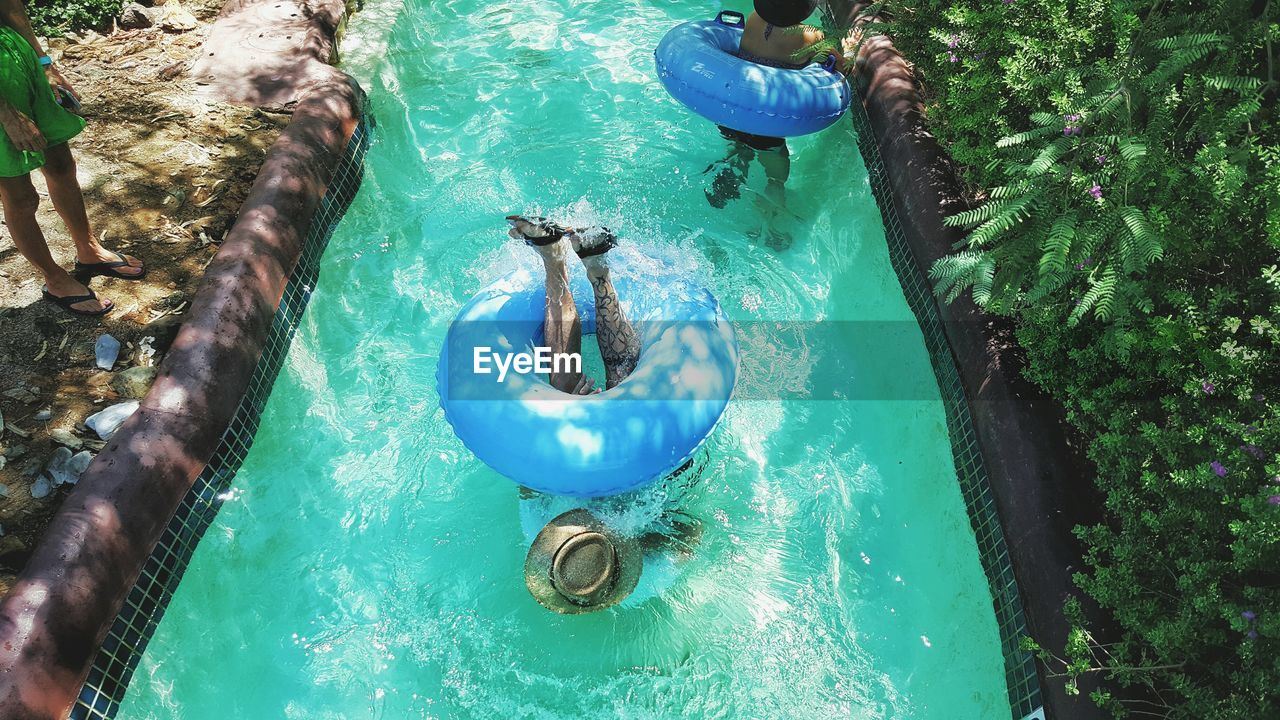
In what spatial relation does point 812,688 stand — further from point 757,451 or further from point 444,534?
point 444,534

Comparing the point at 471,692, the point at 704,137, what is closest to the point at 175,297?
the point at 471,692

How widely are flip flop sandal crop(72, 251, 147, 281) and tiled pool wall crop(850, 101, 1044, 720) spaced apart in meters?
4.79

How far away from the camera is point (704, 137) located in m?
6.52

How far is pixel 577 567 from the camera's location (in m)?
3.27

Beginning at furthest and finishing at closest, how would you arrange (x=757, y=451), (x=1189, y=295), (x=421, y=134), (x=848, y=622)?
(x=421, y=134), (x=757, y=451), (x=848, y=622), (x=1189, y=295)

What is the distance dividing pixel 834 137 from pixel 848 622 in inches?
159

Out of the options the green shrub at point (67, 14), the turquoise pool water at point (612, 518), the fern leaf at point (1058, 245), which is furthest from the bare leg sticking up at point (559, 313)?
the green shrub at point (67, 14)

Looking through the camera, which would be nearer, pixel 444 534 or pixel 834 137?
pixel 444 534

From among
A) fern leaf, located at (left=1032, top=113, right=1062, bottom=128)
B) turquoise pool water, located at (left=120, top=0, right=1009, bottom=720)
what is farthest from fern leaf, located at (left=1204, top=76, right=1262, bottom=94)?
turquoise pool water, located at (left=120, top=0, right=1009, bottom=720)

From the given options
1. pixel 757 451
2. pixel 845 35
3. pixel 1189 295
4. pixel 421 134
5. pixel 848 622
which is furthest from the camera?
pixel 421 134

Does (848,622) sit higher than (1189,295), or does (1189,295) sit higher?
(1189,295)

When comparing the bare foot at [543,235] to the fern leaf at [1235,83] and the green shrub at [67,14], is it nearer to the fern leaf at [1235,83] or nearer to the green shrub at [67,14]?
the fern leaf at [1235,83]

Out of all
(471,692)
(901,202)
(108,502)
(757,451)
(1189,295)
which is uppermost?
(1189,295)

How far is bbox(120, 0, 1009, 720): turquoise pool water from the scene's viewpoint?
3789mm
